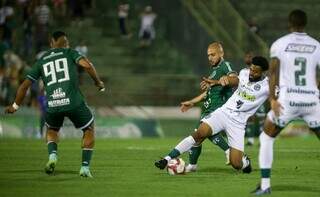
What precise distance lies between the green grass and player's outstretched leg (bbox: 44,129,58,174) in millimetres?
168

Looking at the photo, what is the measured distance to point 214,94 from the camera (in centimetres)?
1800

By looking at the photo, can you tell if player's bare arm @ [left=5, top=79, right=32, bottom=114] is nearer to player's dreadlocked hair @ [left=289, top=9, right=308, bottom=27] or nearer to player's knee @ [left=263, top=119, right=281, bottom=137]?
player's knee @ [left=263, top=119, right=281, bottom=137]

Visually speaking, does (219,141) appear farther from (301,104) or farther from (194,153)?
(301,104)

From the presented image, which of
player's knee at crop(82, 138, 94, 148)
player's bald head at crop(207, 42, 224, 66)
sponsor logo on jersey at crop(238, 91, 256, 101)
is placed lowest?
player's knee at crop(82, 138, 94, 148)

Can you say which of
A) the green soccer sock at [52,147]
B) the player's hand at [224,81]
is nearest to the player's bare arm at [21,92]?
the green soccer sock at [52,147]

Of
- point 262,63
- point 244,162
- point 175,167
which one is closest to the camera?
point 262,63

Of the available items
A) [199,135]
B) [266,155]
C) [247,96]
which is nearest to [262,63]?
[247,96]

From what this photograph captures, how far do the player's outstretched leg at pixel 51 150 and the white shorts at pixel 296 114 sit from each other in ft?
15.2

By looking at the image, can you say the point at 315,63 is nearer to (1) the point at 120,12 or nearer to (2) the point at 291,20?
(2) the point at 291,20

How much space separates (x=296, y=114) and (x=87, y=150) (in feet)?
14.4

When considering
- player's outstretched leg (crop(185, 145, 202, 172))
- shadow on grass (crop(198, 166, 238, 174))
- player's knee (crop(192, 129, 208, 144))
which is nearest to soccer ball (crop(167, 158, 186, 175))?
player's knee (crop(192, 129, 208, 144))

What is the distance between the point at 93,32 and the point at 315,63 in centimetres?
2763

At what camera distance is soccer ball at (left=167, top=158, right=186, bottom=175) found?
17.0 meters

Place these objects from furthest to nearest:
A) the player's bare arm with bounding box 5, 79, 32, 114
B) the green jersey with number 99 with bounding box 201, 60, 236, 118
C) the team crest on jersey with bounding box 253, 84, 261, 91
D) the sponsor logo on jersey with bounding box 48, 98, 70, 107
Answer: the green jersey with number 99 with bounding box 201, 60, 236, 118
the team crest on jersey with bounding box 253, 84, 261, 91
the player's bare arm with bounding box 5, 79, 32, 114
the sponsor logo on jersey with bounding box 48, 98, 70, 107
